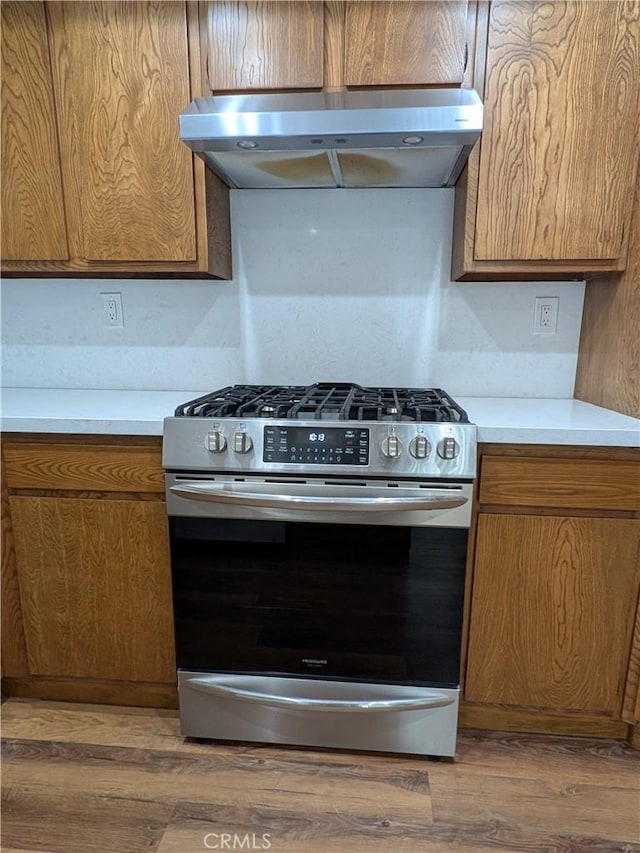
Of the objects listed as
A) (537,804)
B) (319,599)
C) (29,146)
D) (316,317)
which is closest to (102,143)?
(29,146)

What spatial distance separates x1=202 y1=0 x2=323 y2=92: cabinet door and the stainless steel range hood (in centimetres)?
8

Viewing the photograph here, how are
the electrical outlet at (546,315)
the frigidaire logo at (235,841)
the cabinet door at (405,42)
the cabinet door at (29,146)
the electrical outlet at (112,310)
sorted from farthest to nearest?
the electrical outlet at (112,310) < the electrical outlet at (546,315) < the cabinet door at (29,146) < the cabinet door at (405,42) < the frigidaire logo at (235,841)

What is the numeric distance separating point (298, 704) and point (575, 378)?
139cm

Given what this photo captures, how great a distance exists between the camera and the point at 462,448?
119 centimetres

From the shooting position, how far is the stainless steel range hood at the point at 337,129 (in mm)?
1158

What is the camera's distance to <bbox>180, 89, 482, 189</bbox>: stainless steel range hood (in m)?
1.16

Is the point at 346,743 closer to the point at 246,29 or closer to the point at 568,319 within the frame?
the point at 568,319

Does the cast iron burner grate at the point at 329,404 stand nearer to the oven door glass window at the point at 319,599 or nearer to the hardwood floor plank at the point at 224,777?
the oven door glass window at the point at 319,599

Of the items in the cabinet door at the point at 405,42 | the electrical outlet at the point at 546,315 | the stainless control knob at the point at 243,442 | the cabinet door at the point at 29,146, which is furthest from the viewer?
the electrical outlet at the point at 546,315

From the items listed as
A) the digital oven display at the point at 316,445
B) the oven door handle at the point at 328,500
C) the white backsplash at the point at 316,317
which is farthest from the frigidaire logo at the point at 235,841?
the white backsplash at the point at 316,317

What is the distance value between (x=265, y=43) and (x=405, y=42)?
0.38m

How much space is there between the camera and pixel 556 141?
4.49 ft

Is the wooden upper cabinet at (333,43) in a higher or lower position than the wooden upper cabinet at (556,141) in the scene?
higher

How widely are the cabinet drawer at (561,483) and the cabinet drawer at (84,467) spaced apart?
0.89m
